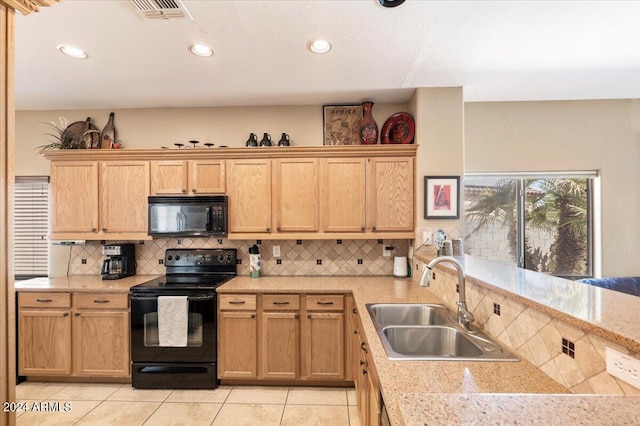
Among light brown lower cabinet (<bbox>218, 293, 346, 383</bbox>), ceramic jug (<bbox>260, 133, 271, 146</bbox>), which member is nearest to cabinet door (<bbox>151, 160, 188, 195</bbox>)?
ceramic jug (<bbox>260, 133, 271, 146</bbox>)

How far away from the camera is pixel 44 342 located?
273 centimetres

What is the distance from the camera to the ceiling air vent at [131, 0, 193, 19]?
5.57 ft

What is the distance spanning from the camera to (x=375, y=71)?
2.52 metres

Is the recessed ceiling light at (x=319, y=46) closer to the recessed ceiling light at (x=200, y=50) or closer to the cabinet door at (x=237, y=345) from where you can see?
the recessed ceiling light at (x=200, y=50)

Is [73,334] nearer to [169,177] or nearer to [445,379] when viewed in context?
[169,177]

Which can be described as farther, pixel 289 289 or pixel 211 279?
pixel 211 279

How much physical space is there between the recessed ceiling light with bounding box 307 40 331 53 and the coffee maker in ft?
8.90

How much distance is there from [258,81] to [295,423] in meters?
2.81

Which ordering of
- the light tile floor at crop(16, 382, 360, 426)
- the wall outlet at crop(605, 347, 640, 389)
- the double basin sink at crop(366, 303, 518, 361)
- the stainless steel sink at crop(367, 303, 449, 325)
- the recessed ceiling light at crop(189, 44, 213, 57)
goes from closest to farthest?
1. the wall outlet at crop(605, 347, 640, 389)
2. the double basin sink at crop(366, 303, 518, 361)
3. the stainless steel sink at crop(367, 303, 449, 325)
4. the recessed ceiling light at crop(189, 44, 213, 57)
5. the light tile floor at crop(16, 382, 360, 426)

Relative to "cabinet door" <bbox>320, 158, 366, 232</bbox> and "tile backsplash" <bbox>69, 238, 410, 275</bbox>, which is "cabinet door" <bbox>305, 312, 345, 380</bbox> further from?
"cabinet door" <bbox>320, 158, 366, 232</bbox>

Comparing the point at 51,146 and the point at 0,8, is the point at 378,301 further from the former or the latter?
the point at 51,146

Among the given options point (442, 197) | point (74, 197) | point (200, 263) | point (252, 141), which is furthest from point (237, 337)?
point (442, 197)

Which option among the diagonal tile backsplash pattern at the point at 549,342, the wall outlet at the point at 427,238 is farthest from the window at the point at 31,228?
the diagonal tile backsplash pattern at the point at 549,342

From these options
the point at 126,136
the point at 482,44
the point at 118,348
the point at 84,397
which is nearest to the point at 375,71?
the point at 482,44
